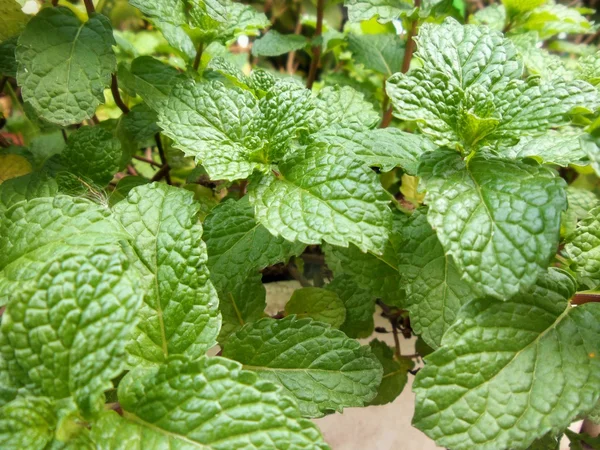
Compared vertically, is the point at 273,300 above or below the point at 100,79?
below

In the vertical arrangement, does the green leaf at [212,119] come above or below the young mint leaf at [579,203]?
above

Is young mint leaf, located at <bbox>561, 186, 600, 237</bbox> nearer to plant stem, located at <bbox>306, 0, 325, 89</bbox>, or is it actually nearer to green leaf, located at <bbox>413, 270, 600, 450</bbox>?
green leaf, located at <bbox>413, 270, 600, 450</bbox>

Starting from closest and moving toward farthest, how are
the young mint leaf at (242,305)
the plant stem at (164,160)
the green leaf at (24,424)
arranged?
1. the green leaf at (24,424)
2. the young mint leaf at (242,305)
3. the plant stem at (164,160)

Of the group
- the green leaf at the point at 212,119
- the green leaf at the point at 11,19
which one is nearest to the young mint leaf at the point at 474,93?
the green leaf at the point at 212,119

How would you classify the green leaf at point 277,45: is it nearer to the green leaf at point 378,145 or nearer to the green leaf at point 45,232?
the green leaf at point 378,145

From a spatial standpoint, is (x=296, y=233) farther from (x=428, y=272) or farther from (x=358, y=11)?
(x=358, y=11)

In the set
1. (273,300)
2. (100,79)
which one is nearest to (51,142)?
(100,79)

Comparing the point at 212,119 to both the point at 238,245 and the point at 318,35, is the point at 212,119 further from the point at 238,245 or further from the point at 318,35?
the point at 318,35
